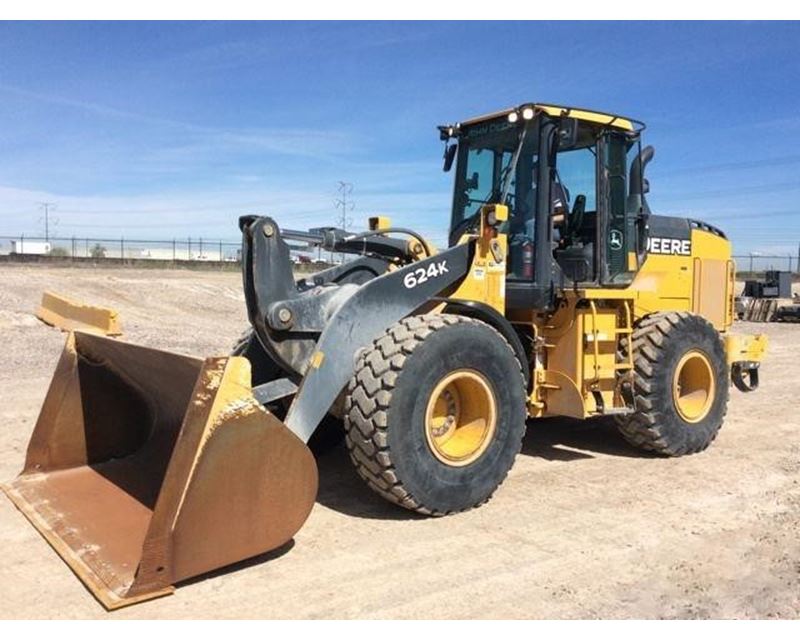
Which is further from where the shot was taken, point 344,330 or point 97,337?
point 97,337

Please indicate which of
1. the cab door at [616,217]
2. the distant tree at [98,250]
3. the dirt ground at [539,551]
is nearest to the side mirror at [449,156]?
the cab door at [616,217]

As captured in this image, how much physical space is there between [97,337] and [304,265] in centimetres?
2599

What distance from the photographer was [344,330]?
170 inches

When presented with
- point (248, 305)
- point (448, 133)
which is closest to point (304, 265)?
point (448, 133)

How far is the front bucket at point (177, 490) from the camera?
340cm

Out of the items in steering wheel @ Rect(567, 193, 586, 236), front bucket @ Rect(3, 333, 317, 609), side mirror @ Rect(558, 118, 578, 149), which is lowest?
front bucket @ Rect(3, 333, 317, 609)

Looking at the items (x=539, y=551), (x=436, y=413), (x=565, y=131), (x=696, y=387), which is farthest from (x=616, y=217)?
(x=539, y=551)

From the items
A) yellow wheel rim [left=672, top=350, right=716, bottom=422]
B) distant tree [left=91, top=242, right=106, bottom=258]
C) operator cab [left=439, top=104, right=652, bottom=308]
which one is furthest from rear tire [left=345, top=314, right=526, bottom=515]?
distant tree [left=91, top=242, right=106, bottom=258]

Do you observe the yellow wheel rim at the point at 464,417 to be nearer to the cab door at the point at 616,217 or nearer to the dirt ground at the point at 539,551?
the dirt ground at the point at 539,551

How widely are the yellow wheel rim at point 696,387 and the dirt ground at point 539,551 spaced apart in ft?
1.22

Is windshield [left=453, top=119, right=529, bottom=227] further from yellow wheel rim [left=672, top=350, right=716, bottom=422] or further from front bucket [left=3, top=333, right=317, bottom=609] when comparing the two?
front bucket [left=3, top=333, right=317, bottom=609]

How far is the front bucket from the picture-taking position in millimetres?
3398

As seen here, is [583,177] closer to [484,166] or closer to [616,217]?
[616,217]
